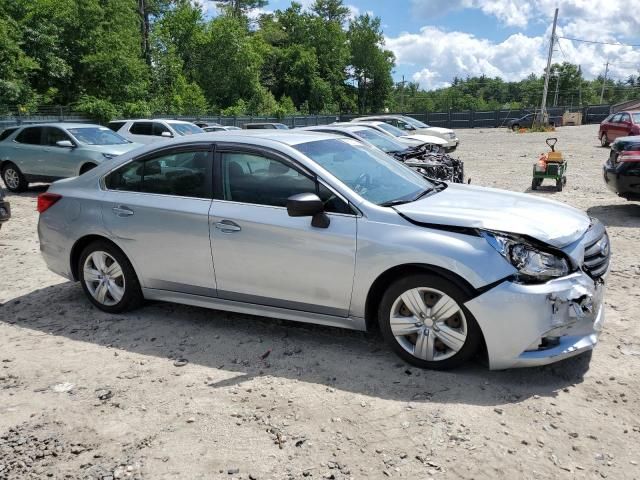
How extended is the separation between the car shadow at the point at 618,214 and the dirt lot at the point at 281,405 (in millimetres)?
4310

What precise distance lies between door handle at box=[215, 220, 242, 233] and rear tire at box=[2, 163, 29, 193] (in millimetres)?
10168

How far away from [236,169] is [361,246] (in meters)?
1.26

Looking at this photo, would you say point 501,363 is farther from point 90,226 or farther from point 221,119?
point 221,119

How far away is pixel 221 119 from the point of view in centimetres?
3825

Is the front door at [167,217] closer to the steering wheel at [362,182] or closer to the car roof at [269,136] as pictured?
the car roof at [269,136]

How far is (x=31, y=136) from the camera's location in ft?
41.0

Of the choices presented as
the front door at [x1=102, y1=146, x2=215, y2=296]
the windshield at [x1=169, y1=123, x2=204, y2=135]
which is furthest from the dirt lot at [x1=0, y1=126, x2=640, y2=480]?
the windshield at [x1=169, y1=123, x2=204, y2=135]

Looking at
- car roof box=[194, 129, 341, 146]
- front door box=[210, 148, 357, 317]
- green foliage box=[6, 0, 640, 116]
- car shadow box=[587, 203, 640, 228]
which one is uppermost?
green foliage box=[6, 0, 640, 116]

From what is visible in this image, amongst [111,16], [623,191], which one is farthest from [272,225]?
[111,16]

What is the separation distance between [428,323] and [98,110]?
107 ft

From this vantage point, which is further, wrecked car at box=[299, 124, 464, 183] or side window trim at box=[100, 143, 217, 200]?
wrecked car at box=[299, 124, 464, 183]

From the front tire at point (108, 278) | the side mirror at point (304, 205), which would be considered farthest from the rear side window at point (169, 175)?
the side mirror at point (304, 205)

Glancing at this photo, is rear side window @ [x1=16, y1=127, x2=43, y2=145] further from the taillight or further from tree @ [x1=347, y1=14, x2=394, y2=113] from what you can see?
tree @ [x1=347, y1=14, x2=394, y2=113]

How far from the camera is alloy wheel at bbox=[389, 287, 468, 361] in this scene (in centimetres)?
362
